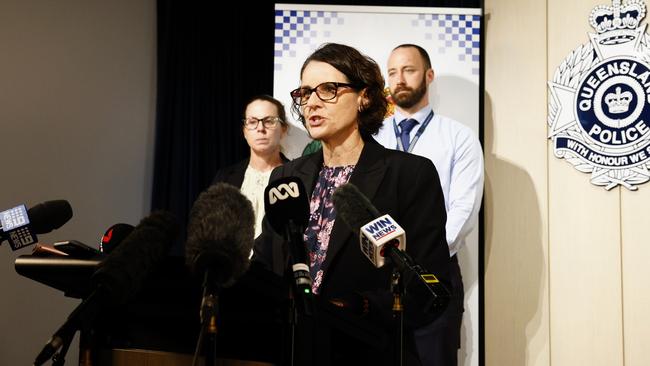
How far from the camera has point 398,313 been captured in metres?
1.75

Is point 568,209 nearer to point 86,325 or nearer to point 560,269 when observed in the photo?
point 560,269

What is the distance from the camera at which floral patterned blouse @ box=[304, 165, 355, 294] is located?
2520 millimetres

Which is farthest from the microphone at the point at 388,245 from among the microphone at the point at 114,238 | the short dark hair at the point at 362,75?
the short dark hair at the point at 362,75

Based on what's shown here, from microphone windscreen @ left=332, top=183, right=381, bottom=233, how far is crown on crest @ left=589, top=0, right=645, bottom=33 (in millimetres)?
2755

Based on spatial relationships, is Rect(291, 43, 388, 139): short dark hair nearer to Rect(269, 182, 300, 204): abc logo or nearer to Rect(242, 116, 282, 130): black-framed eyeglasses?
Rect(269, 182, 300, 204): abc logo

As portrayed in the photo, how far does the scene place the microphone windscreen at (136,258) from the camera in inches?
57.1

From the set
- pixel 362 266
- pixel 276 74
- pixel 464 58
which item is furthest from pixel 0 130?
pixel 362 266

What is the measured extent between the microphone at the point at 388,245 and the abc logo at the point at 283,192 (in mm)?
193

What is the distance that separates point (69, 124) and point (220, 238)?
3.70 metres

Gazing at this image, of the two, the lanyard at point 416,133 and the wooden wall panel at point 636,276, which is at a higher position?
the lanyard at point 416,133

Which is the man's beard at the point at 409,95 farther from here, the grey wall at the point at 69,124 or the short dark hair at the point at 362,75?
the grey wall at the point at 69,124

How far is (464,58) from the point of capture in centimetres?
416

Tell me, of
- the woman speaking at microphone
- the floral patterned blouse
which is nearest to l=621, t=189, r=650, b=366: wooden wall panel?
the woman speaking at microphone

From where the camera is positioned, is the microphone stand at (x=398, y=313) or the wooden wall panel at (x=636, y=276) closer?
the microphone stand at (x=398, y=313)
